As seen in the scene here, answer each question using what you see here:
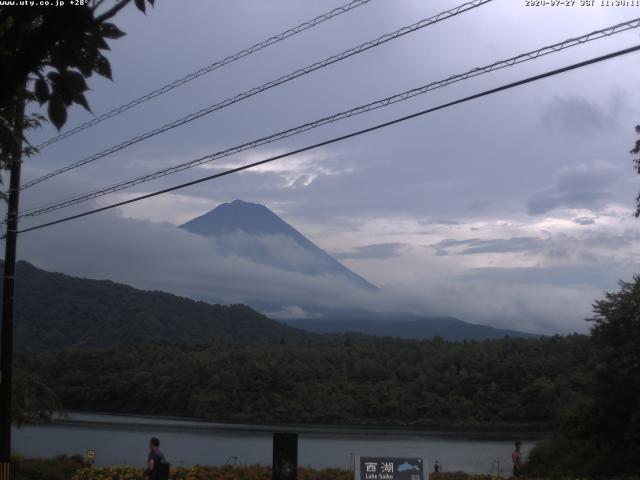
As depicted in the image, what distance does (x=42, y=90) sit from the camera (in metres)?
4.40

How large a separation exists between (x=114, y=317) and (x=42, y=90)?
74246 mm

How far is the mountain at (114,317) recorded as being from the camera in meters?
63.8

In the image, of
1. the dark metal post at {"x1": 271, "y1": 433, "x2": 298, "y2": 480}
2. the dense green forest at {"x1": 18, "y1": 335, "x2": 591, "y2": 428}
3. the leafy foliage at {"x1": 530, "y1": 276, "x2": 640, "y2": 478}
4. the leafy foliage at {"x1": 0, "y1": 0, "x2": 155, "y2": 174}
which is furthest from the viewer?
the dense green forest at {"x1": 18, "y1": 335, "x2": 591, "y2": 428}

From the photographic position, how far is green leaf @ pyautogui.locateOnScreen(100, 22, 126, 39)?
455cm

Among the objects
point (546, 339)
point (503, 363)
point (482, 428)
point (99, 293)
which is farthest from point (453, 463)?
point (99, 293)

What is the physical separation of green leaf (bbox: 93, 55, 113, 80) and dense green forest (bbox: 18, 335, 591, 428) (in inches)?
1323

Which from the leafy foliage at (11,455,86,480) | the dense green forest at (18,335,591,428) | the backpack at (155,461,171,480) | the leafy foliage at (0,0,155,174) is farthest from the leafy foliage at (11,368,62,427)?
the dense green forest at (18,335,591,428)

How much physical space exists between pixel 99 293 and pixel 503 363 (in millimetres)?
50402

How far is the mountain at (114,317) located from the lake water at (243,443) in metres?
21.7

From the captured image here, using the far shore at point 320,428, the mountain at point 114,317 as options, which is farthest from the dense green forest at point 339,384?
the mountain at point 114,317

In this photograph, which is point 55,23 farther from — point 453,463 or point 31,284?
point 31,284

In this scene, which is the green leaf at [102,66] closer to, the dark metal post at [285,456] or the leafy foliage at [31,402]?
the dark metal post at [285,456]

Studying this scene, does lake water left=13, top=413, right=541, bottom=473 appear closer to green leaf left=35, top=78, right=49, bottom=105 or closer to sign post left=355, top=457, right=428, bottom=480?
sign post left=355, top=457, right=428, bottom=480

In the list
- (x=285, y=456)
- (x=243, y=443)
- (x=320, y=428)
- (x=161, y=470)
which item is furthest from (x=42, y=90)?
(x=320, y=428)
